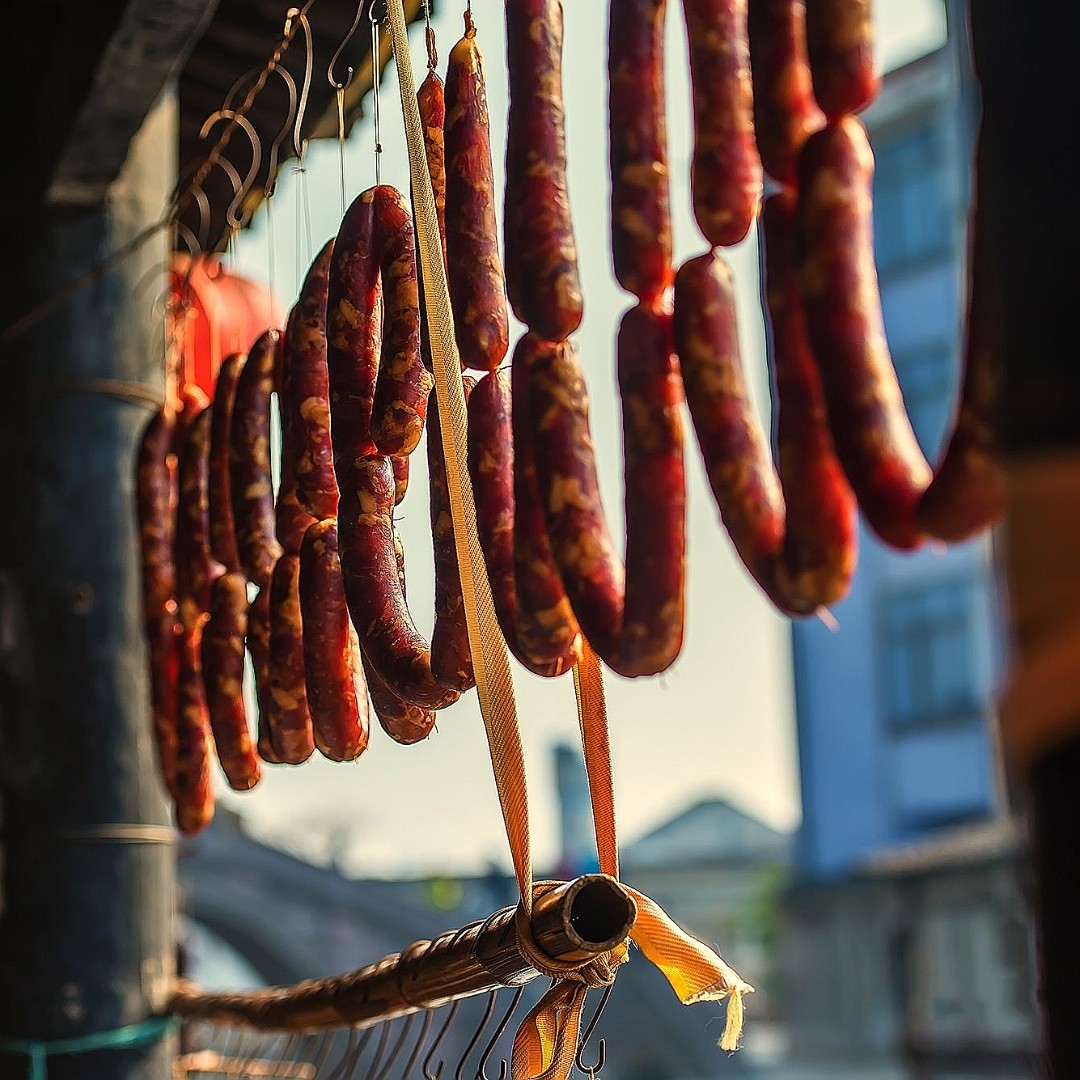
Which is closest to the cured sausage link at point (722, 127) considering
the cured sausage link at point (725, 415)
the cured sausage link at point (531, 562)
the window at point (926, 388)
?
the cured sausage link at point (725, 415)

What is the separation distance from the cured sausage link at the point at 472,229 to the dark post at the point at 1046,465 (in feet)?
3.39

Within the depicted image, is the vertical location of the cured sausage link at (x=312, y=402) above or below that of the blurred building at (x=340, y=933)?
above

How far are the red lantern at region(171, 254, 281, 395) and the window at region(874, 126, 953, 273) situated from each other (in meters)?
21.2

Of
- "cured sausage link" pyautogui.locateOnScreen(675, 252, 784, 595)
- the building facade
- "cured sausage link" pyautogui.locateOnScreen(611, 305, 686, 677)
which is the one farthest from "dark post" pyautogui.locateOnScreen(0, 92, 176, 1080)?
the building facade

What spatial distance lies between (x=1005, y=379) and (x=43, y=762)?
302 centimetres

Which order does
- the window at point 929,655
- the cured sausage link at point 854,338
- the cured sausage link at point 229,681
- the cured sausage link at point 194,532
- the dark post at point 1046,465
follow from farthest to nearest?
the window at point 929,655, the cured sausage link at point 194,532, the cured sausage link at point 229,681, the cured sausage link at point 854,338, the dark post at point 1046,465

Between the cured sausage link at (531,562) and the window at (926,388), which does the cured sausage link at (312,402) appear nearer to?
the cured sausage link at (531,562)

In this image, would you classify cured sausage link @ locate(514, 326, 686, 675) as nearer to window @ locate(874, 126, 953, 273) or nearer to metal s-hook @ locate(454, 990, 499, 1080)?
metal s-hook @ locate(454, 990, 499, 1080)

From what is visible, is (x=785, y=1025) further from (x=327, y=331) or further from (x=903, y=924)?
(x=327, y=331)

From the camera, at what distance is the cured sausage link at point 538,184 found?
1666 millimetres

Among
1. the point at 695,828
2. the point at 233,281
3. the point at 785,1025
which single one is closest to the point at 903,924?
the point at 785,1025

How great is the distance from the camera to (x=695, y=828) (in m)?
44.1

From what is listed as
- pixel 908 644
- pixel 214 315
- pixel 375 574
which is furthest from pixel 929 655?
pixel 375 574

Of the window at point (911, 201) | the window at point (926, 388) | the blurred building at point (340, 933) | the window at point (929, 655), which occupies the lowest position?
the blurred building at point (340, 933)
